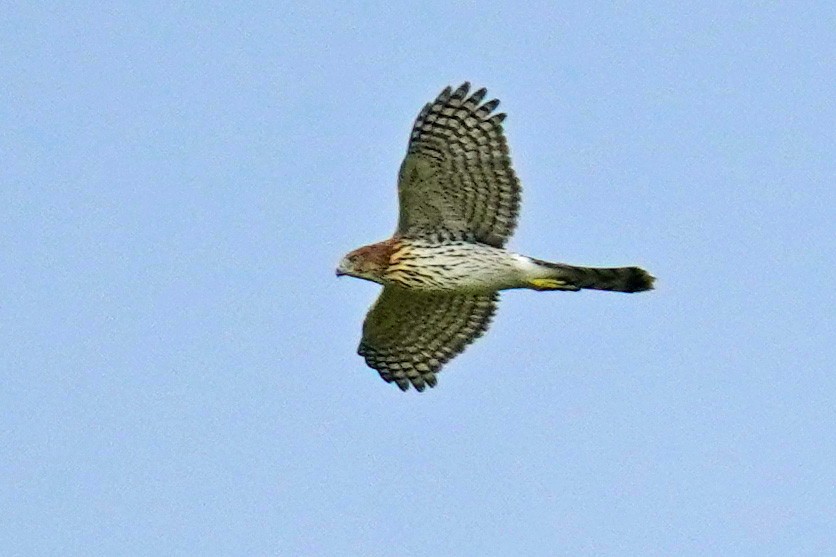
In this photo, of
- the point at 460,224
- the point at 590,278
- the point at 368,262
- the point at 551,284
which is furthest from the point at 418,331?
the point at 590,278

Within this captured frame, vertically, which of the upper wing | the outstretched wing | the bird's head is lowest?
the outstretched wing

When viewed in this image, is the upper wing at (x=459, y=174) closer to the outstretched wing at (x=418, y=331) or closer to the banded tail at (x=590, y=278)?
the banded tail at (x=590, y=278)

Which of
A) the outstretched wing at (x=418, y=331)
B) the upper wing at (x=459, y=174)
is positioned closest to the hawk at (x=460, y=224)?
the upper wing at (x=459, y=174)

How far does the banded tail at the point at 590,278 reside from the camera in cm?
1764

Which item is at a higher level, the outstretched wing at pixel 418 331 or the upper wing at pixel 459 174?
the upper wing at pixel 459 174

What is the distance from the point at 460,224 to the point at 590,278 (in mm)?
1237

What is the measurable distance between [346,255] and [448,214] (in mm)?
1001

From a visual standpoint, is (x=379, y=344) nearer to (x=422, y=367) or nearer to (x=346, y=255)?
(x=422, y=367)

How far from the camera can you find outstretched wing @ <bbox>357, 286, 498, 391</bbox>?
62.2 feet

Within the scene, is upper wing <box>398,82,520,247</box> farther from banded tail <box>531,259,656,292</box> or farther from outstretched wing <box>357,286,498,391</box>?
outstretched wing <box>357,286,498,391</box>

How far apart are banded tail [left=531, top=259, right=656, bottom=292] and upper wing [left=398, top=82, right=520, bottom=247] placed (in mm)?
508

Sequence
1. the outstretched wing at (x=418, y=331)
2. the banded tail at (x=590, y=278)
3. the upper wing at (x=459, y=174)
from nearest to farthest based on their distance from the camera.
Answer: the upper wing at (x=459, y=174)
the banded tail at (x=590, y=278)
the outstretched wing at (x=418, y=331)

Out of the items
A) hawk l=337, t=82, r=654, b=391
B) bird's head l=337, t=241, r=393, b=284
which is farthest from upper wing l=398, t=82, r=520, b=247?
bird's head l=337, t=241, r=393, b=284

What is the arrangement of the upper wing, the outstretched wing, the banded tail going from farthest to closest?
the outstretched wing, the banded tail, the upper wing
